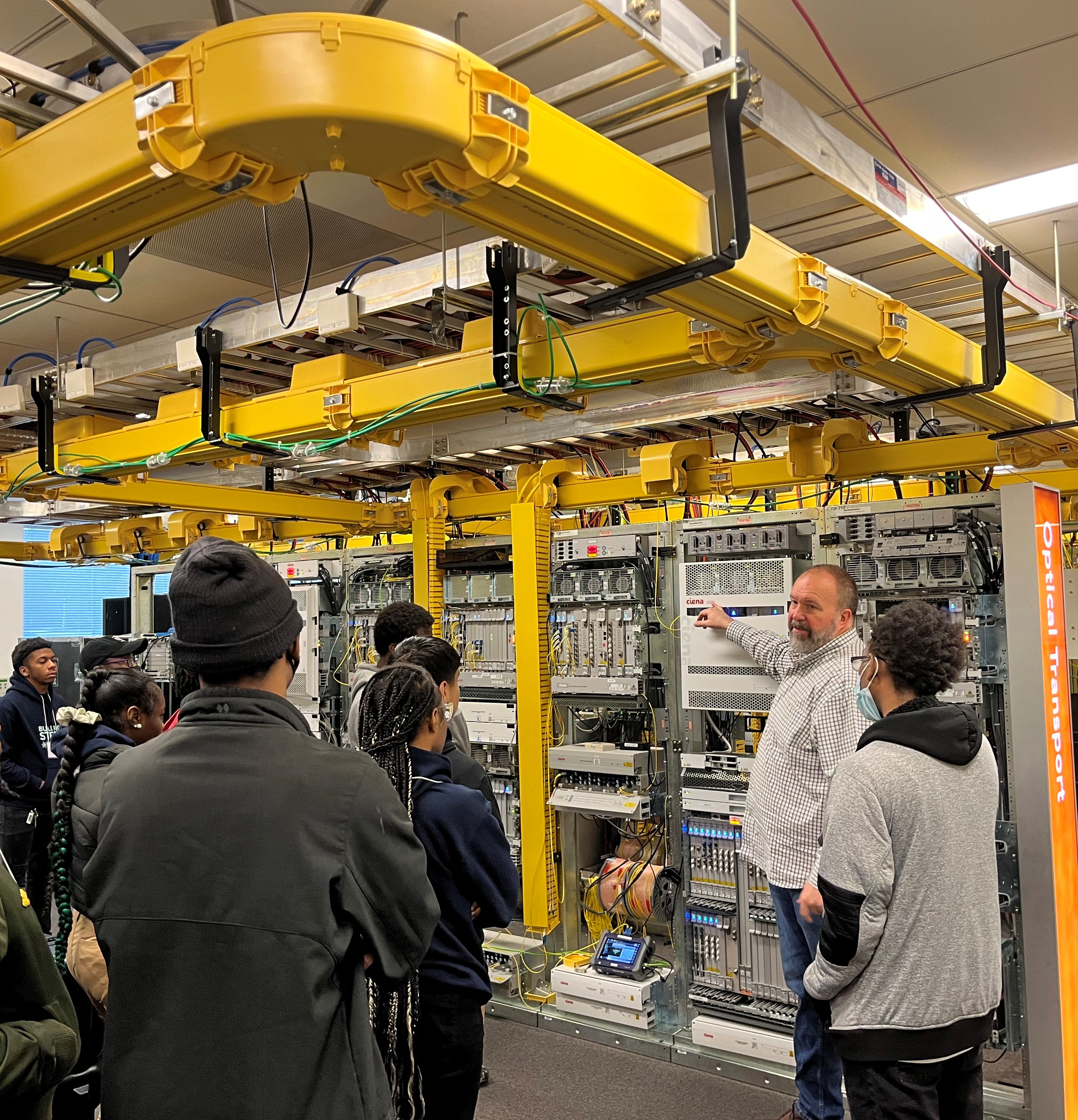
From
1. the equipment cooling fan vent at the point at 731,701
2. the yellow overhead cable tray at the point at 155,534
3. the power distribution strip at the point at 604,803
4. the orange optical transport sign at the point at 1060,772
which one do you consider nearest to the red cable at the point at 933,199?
the orange optical transport sign at the point at 1060,772

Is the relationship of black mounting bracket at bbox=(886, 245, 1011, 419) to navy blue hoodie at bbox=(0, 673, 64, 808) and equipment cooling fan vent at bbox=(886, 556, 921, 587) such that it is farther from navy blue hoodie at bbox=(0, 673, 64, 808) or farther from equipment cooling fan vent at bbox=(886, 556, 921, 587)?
navy blue hoodie at bbox=(0, 673, 64, 808)

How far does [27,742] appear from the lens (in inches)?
212

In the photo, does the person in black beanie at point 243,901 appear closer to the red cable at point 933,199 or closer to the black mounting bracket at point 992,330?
the red cable at point 933,199

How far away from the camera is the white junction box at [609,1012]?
14.5ft

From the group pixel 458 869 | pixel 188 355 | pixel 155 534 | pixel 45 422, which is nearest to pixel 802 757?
pixel 458 869

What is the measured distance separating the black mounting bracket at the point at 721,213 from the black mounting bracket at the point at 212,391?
2.02m

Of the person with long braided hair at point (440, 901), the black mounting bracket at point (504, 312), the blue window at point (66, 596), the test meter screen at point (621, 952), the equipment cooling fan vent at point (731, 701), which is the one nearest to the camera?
the person with long braided hair at point (440, 901)

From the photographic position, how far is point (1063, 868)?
353cm

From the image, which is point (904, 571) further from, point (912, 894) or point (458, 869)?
point (458, 869)

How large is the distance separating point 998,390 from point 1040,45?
45.2 inches

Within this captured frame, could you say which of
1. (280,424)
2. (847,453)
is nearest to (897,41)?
(847,453)

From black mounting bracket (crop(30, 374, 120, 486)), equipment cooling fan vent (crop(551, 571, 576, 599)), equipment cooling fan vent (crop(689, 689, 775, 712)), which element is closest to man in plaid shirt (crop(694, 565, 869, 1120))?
equipment cooling fan vent (crop(689, 689, 775, 712))

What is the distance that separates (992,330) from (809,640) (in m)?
1.22

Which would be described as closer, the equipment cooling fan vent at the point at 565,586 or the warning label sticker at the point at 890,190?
the warning label sticker at the point at 890,190
